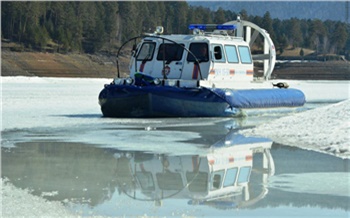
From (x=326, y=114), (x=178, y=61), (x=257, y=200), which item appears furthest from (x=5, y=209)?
(x=178, y=61)

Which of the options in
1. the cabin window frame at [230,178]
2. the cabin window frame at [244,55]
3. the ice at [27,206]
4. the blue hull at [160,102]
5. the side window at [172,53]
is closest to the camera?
the ice at [27,206]

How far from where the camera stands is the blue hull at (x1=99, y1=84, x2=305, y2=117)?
575 inches

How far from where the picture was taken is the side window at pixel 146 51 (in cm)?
1641

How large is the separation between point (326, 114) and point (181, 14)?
81.1 meters

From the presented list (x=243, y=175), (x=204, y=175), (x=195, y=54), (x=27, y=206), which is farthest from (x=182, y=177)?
(x=195, y=54)

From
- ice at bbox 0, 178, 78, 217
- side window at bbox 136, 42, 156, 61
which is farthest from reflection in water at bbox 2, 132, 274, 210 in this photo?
side window at bbox 136, 42, 156, 61

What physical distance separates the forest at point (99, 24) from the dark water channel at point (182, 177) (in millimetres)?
63038

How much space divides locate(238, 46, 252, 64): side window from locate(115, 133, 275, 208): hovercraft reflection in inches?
301

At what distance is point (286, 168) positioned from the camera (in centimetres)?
768

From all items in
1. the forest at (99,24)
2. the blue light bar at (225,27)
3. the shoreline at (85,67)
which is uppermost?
the blue light bar at (225,27)

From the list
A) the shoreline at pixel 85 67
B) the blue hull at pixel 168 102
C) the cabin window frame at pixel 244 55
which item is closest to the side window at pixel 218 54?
the cabin window frame at pixel 244 55

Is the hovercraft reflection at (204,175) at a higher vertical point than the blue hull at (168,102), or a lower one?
higher

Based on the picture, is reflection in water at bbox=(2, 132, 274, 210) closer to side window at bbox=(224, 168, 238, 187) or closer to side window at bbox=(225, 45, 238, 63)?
side window at bbox=(224, 168, 238, 187)

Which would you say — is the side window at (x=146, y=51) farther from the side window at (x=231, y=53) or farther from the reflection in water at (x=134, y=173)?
the reflection in water at (x=134, y=173)
